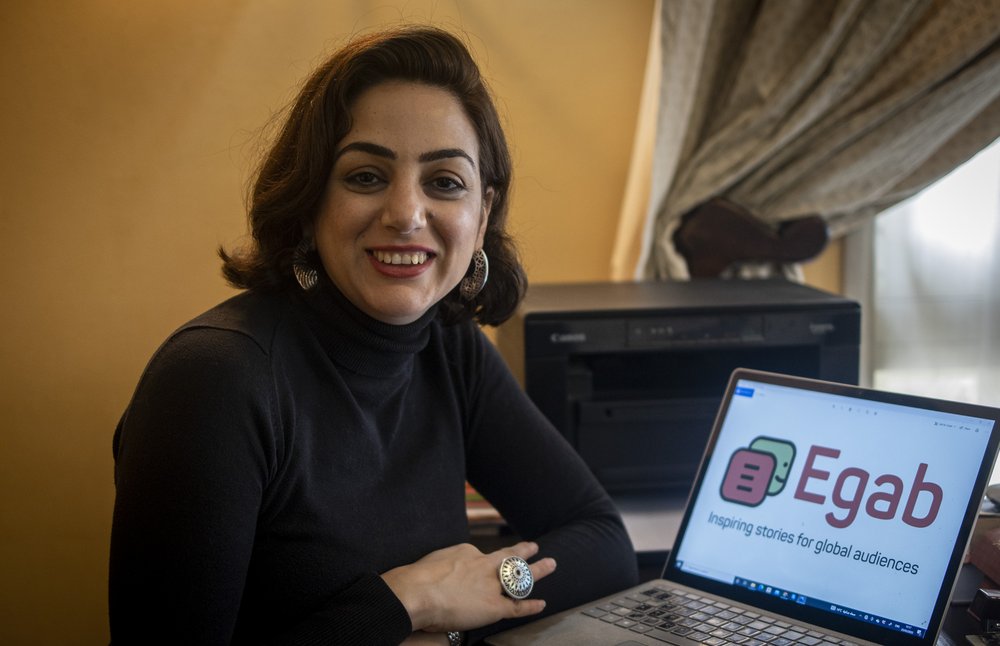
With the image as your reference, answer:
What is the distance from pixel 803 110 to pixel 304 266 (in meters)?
1.12

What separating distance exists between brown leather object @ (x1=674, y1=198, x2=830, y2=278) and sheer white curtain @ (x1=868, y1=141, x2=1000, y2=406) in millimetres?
211

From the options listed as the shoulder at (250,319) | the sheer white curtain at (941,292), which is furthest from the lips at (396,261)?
the sheer white curtain at (941,292)

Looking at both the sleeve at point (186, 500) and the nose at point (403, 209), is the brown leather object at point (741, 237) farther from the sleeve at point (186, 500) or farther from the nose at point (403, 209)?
the sleeve at point (186, 500)

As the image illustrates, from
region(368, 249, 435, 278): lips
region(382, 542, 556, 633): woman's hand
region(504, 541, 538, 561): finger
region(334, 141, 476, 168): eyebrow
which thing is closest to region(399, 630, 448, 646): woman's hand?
region(382, 542, 556, 633): woman's hand

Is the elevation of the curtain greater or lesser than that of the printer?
greater

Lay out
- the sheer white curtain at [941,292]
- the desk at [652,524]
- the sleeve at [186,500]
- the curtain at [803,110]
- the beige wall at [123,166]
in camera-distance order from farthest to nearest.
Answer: the sheer white curtain at [941,292] < the beige wall at [123,166] < the curtain at [803,110] < the desk at [652,524] < the sleeve at [186,500]

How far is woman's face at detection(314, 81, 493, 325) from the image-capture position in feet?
3.55

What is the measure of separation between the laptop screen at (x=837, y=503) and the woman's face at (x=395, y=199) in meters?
0.38

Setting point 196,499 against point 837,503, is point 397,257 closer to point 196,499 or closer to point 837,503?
point 196,499

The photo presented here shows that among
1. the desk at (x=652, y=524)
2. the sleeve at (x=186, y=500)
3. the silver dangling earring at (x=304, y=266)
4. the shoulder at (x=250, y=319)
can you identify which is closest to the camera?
the sleeve at (x=186, y=500)

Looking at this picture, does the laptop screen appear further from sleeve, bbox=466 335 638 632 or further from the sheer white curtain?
the sheer white curtain

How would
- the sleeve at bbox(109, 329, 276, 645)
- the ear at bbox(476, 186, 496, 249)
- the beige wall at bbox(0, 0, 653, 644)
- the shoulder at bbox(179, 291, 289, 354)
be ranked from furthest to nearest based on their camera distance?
the beige wall at bbox(0, 0, 653, 644) → the ear at bbox(476, 186, 496, 249) → the shoulder at bbox(179, 291, 289, 354) → the sleeve at bbox(109, 329, 276, 645)

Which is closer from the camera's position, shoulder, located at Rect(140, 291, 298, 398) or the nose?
shoulder, located at Rect(140, 291, 298, 398)

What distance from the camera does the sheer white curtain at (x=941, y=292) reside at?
2016 mm
